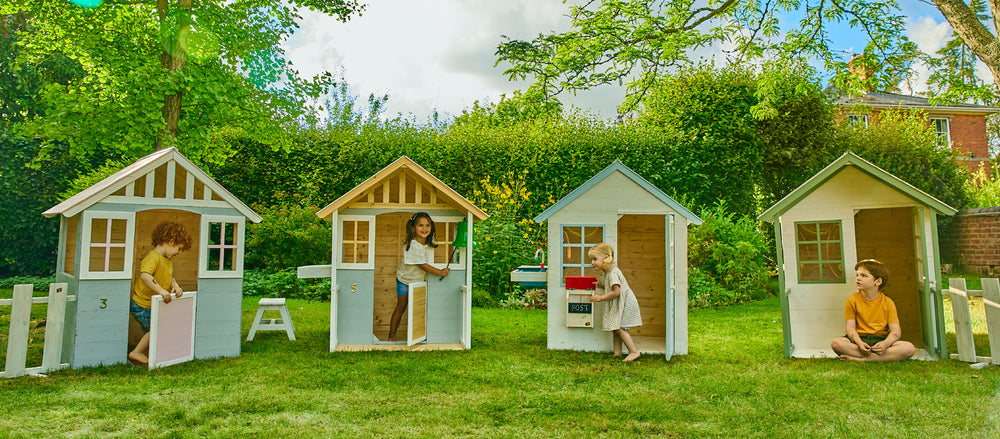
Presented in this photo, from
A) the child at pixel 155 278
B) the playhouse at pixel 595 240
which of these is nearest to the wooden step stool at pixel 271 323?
the child at pixel 155 278

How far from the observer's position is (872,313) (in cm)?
658

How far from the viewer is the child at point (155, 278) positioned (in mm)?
6125

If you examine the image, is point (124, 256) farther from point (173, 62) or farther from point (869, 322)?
point (869, 322)

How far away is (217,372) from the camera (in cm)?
588

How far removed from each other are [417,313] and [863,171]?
562 cm

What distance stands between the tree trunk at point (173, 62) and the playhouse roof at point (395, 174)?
4.37 m

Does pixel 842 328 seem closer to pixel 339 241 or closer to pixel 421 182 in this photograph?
pixel 421 182

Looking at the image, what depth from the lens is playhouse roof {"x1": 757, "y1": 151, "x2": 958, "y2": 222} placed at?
661 centimetres

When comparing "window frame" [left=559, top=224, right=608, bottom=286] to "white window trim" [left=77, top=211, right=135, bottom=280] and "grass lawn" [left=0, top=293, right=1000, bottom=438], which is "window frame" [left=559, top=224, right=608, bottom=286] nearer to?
"grass lawn" [left=0, top=293, right=1000, bottom=438]

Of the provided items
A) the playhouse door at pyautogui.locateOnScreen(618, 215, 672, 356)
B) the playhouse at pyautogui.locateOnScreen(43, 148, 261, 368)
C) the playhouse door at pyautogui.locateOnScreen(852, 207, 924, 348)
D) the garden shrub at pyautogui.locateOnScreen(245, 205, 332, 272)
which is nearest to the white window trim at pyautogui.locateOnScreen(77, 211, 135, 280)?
the playhouse at pyautogui.locateOnScreen(43, 148, 261, 368)

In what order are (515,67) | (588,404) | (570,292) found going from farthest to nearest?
(515,67) < (570,292) < (588,404)

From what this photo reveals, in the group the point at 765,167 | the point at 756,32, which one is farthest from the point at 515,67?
the point at 765,167

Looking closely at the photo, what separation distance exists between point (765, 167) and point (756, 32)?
588 cm

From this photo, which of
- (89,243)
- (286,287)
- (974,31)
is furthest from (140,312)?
(974,31)
